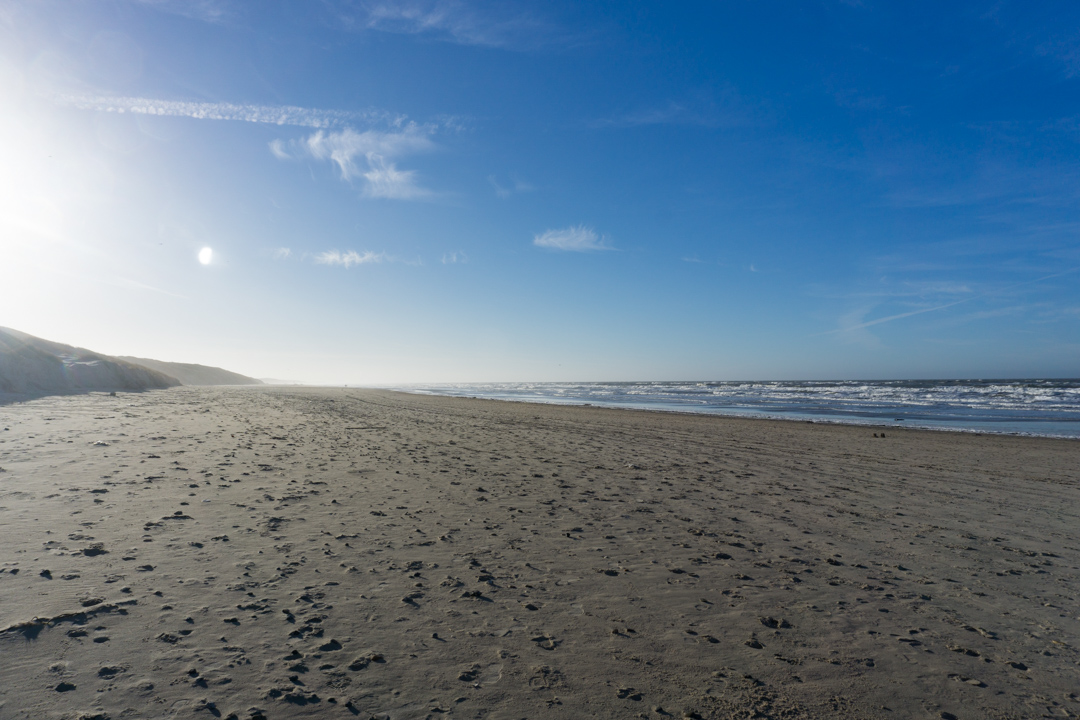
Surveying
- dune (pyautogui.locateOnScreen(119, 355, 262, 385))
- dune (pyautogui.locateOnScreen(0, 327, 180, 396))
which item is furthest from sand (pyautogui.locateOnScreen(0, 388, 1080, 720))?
dune (pyautogui.locateOnScreen(119, 355, 262, 385))

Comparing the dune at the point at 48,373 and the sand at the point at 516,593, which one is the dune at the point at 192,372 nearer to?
the dune at the point at 48,373

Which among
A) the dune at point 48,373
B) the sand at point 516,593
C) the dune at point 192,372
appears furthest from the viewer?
the dune at point 192,372

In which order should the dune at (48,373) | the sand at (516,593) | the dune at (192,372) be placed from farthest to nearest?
1. the dune at (192,372)
2. the dune at (48,373)
3. the sand at (516,593)

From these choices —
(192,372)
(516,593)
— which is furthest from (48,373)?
(192,372)

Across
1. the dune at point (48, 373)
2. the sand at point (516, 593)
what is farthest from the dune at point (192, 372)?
the sand at point (516, 593)

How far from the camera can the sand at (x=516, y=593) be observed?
10.8ft

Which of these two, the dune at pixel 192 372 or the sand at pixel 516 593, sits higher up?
the dune at pixel 192 372

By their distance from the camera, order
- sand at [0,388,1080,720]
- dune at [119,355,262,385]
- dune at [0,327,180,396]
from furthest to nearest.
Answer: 1. dune at [119,355,262,385]
2. dune at [0,327,180,396]
3. sand at [0,388,1080,720]

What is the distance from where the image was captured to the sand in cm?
329

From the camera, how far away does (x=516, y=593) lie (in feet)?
15.7

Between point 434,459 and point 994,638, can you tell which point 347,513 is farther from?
point 994,638

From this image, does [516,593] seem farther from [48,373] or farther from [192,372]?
[192,372]

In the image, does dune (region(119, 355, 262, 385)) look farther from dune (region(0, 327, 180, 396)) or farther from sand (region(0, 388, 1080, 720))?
sand (region(0, 388, 1080, 720))

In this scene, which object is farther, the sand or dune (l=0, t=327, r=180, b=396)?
dune (l=0, t=327, r=180, b=396)
